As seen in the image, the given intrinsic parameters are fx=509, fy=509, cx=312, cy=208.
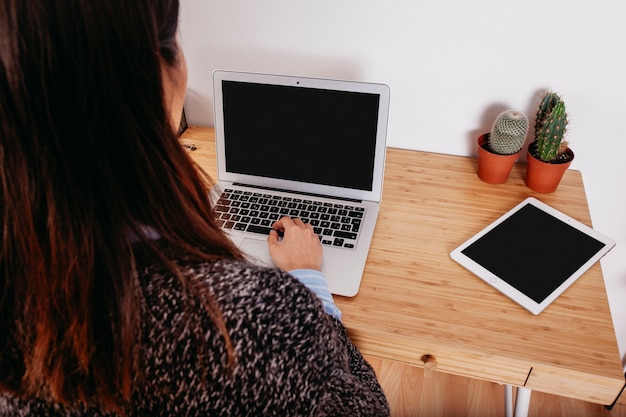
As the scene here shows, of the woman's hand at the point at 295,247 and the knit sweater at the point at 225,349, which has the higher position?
the knit sweater at the point at 225,349

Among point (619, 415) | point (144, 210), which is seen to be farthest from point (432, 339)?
point (619, 415)

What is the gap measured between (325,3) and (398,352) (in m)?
0.76

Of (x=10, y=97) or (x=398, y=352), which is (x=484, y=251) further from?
(x=10, y=97)

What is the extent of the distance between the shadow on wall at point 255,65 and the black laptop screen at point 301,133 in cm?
20

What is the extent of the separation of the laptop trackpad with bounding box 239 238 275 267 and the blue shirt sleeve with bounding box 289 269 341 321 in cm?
10

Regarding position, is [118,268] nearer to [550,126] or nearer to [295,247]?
[295,247]

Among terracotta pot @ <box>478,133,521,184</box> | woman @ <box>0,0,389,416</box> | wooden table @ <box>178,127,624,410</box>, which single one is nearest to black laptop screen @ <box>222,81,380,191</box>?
wooden table @ <box>178,127,624,410</box>

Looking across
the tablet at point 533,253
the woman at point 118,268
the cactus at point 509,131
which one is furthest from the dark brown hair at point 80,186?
the cactus at point 509,131

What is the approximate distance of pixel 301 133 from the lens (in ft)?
3.56

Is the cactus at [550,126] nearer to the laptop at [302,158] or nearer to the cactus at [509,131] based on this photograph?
the cactus at [509,131]

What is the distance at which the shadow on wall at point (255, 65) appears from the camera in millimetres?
1212

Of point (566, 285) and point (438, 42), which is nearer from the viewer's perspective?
point (566, 285)

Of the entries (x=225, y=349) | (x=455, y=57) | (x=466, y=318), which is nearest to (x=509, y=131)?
(x=455, y=57)

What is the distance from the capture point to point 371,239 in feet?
3.39
